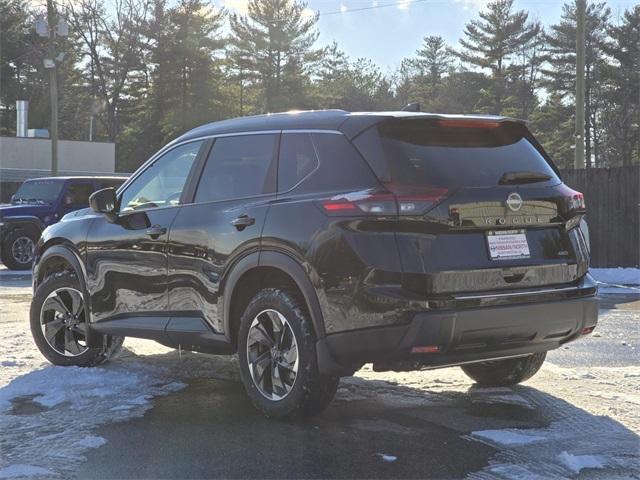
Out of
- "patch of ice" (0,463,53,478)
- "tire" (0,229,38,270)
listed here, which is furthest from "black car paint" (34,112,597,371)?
"tire" (0,229,38,270)

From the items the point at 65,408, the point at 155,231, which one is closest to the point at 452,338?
the point at 155,231

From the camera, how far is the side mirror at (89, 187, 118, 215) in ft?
18.9

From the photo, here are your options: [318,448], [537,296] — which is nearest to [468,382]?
[537,296]

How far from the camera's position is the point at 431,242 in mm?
4039

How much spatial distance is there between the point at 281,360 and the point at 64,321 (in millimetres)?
2535

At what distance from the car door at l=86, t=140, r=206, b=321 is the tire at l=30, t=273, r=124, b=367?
0.35 meters

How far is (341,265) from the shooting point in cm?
407

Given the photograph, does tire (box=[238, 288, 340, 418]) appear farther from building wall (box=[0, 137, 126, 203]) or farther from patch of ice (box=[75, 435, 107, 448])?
building wall (box=[0, 137, 126, 203])

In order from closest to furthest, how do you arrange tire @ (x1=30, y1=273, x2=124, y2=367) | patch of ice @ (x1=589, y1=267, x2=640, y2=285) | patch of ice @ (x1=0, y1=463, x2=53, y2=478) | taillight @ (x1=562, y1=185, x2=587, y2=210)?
patch of ice @ (x1=0, y1=463, x2=53, y2=478) → taillight @ (x1=562, y1=185, x2=587, y2=210) → tire @ (x1=30, y1=273, x2=124, y2=367) → patch of ice @ (x1=589, y1=267, x2=640, y2=285)

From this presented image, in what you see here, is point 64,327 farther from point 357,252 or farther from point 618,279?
point 618,279

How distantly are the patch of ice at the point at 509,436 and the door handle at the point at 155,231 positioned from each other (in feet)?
8.24

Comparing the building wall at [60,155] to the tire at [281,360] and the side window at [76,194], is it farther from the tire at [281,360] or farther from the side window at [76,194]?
the tire at [281,360]

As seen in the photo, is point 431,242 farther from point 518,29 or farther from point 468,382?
point 518,29

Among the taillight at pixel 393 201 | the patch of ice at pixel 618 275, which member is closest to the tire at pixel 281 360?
the taillight at pixel 393 201
